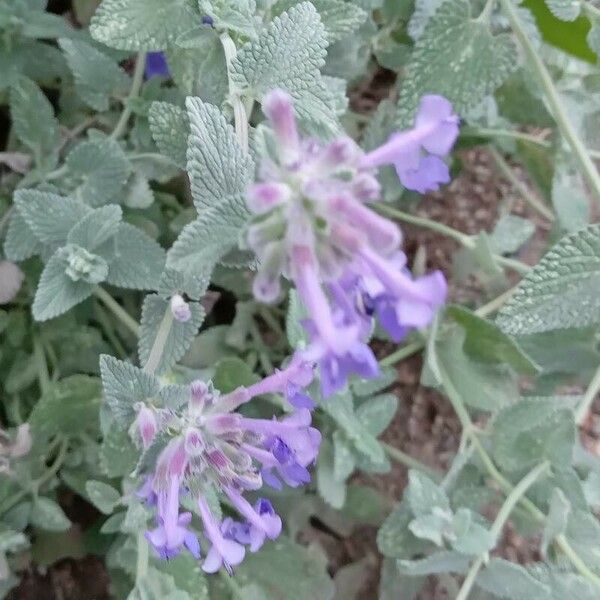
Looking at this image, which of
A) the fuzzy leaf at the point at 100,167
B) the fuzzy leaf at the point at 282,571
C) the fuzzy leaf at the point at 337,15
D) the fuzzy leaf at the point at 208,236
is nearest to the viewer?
the fuzzy leaf at the point at 208,236

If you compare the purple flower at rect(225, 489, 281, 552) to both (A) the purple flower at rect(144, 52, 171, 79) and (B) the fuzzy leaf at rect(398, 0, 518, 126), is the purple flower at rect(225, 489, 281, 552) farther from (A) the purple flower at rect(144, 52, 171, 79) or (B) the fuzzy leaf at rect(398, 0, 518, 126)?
(A) the purple flower at rect(144, 52, 171, 79)

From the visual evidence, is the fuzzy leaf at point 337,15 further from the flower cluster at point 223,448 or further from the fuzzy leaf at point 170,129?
the flower cluster at point 223,448

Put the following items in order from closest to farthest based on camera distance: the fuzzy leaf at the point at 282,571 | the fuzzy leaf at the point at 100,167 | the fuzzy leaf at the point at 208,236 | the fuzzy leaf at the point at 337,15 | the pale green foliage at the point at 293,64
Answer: the fuzzy leaf at the point at 208,236 < the pale green foliage at the point at 293,64 < the fuzzy leaf at the point at 337,15 < the fuzzy leaf at the point at 100,167 < the fuzzy leaf at the point at 282,571

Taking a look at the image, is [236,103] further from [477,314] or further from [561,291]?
[477,314]

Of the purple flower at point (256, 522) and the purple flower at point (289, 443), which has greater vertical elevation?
the purple flower at point (289, 443)

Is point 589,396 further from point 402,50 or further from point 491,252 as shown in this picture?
point 402,50

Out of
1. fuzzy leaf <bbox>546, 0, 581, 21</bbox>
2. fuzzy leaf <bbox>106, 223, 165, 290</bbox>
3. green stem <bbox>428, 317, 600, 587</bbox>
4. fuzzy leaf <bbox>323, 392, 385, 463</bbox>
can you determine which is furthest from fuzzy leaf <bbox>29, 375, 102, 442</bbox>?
fuzzy leaf <bbox>546, 0, 581, 21</bbox>

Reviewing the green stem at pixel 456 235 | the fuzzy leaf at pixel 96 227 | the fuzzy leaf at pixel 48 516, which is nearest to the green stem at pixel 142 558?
the fuzzy leaf at pixel 48 516
